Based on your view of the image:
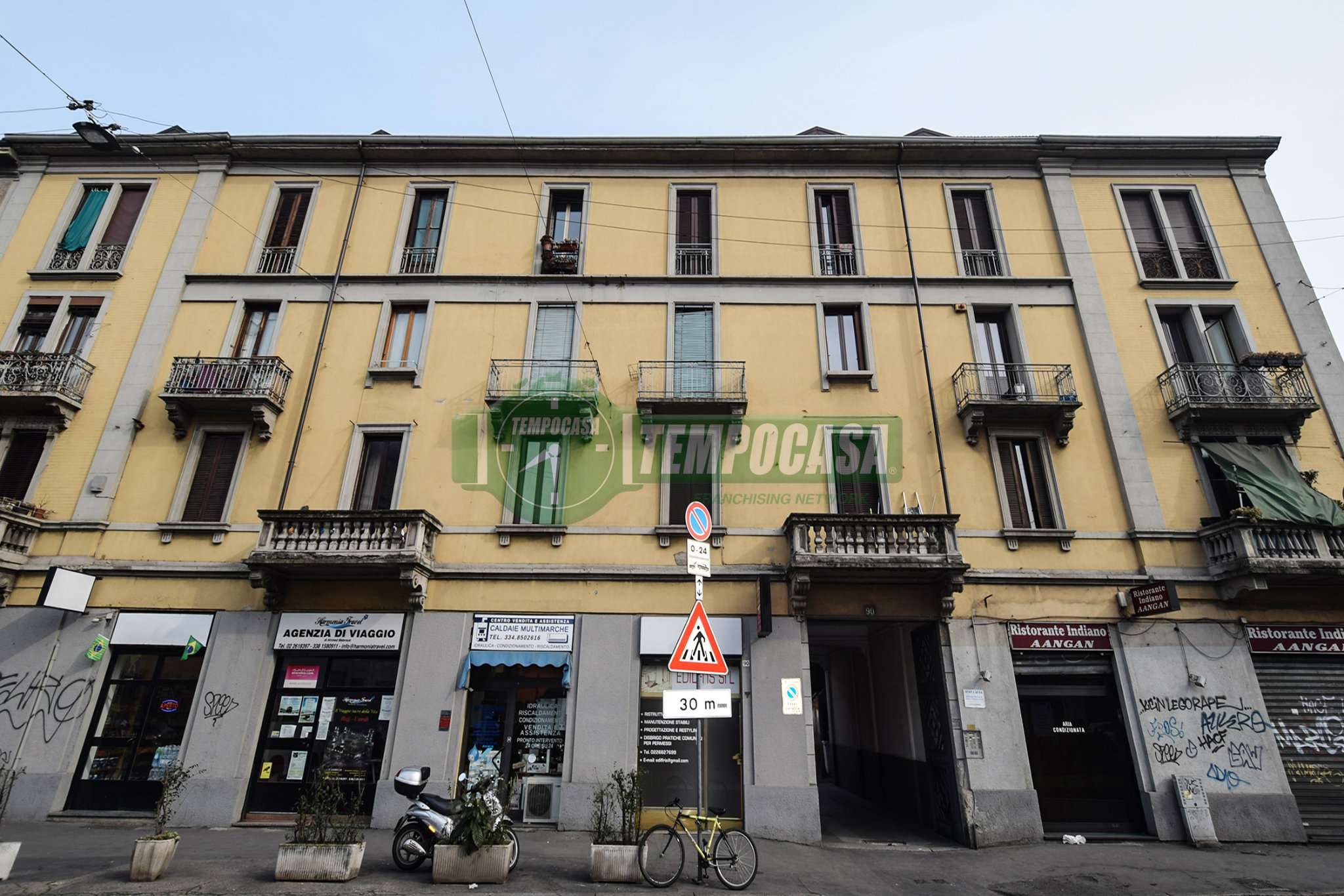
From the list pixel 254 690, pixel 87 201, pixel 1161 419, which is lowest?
pixel 254 690

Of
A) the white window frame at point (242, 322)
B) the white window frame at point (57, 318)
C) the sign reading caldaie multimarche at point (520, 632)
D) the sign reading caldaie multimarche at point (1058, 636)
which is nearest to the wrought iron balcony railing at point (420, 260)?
the white window frame at point (242, 322)

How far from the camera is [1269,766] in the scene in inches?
470

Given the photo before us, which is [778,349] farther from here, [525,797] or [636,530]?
[525,797]

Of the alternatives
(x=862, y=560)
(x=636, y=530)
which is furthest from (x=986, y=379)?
(x=636, y=530)

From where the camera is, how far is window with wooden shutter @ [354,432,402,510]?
14375 mm

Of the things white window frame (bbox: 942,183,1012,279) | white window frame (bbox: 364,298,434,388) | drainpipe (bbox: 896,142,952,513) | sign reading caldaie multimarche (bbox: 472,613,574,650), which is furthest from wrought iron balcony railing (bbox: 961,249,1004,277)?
white window frame (bbox: 364,298,434,388)

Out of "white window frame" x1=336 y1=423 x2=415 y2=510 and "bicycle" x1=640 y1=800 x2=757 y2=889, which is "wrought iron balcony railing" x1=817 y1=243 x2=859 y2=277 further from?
"bicycle" x1=640 y1=800 x2=757 y2=889

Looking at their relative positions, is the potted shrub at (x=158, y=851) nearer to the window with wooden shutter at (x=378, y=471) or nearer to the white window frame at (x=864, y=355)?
the window with wooden shutter at (x=378, y=471)

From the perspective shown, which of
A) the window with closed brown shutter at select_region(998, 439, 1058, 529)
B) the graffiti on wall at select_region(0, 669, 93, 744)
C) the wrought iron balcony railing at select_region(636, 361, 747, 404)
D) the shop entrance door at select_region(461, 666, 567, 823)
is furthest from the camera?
the wrought iron balcony railing at select_region(636, 361, 747, 404)

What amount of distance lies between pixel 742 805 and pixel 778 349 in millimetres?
9802

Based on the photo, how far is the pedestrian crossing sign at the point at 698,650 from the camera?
7680 mm

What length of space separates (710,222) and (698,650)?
41.4 feet

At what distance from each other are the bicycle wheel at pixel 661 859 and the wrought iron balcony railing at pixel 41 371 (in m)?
16.0

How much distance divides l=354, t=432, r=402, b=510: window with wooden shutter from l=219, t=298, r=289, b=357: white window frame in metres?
3.45
